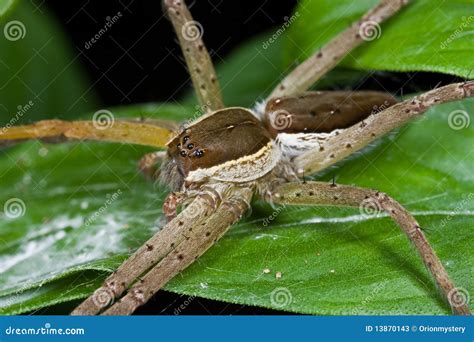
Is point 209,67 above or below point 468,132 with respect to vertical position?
above

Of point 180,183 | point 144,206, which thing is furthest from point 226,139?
point 144,206

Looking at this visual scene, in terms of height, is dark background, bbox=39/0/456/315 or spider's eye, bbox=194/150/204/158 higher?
dark background, bbox=39/0/456/315

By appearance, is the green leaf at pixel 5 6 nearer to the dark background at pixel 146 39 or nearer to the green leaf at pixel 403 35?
the dark background at pixel 146 39

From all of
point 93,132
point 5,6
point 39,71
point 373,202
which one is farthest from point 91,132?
point 373,202

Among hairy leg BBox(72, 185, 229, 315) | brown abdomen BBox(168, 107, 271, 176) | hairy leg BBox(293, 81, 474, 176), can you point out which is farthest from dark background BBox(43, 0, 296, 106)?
hairy leg BBox(72, 185, 229, 315)

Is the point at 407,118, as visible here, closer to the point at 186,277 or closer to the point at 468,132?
the point at 468,132

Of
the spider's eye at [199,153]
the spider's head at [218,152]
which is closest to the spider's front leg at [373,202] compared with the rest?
the spider's head at [218,152]

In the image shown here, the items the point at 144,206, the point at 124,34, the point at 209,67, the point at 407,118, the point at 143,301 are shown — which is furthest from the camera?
the point at 124,34

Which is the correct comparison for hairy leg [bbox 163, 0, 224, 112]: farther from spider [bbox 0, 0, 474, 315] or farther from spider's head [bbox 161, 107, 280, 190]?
spider's head [bbox 161, 107, 280, 190]
